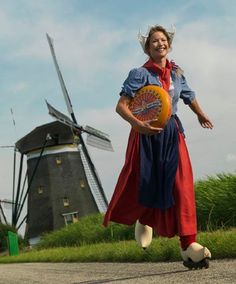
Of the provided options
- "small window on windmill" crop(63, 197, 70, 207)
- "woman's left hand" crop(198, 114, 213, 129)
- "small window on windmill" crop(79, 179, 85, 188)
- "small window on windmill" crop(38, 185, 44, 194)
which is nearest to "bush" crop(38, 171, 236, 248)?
"woman's left hand" crop(198, 114, 213, 129)

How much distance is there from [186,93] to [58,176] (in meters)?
28.9

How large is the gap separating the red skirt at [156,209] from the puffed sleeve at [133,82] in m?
0.27

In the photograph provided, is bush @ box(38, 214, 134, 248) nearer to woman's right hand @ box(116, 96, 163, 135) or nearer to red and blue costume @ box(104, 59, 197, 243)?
red and blue costume @ box(104, 59, 197, 243)

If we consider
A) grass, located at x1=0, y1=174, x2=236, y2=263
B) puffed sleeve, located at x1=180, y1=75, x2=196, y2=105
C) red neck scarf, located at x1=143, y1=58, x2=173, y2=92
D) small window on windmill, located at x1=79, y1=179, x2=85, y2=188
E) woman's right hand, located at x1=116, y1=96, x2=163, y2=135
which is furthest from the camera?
small window on windmill, located at x1=79, y1=179, x2=85, y2=188

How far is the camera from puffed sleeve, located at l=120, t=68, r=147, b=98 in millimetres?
3703

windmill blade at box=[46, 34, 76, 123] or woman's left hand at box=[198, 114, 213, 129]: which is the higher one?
windmill blade at box=[46, 34, 76, 123]

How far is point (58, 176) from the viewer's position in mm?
32562

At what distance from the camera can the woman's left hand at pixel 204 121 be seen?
411cm

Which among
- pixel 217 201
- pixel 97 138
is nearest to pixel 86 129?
pixel 97 138

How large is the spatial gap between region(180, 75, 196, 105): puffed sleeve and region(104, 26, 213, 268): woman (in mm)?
92

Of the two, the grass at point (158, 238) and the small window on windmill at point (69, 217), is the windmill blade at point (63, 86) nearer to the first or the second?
the small window on windmill at point (69, 217)

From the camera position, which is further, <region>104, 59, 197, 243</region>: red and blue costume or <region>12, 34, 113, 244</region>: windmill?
<region>12, 34, 113, 244</region>: windmill

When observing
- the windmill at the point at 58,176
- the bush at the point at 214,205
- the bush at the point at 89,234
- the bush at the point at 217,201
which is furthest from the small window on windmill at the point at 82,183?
the bush at the point at 217,201

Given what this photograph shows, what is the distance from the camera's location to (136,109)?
3658 millimetres
